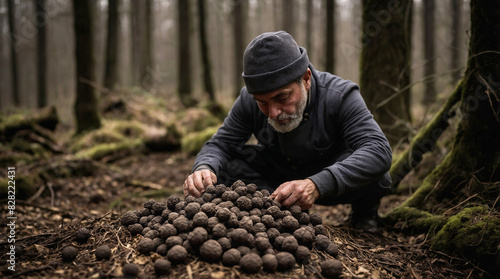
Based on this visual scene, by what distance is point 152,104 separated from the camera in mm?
13320

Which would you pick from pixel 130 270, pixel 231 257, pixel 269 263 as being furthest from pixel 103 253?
pixel 269 263

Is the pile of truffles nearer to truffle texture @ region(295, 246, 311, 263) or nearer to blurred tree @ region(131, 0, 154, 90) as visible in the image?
truffle texture @ region(295, 246, 311, 263)

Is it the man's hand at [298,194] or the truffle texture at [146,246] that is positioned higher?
the man's hand at [298,194]

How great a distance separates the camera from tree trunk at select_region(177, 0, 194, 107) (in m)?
13.8

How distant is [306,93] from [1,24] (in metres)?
31.9

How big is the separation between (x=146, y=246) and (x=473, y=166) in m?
3.05

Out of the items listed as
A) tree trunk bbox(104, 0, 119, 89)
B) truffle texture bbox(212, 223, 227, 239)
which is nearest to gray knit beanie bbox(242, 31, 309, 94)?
truffle texture bbox(212, 223, 227, 239)

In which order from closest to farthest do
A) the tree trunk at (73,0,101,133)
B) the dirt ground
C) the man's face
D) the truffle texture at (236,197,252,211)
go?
the dirt ground
the truffle texture at (236,197,252,211)
the man's face
the tree trunk at (73,0,101,133)

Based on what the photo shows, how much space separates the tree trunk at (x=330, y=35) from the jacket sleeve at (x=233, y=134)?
18.4ft

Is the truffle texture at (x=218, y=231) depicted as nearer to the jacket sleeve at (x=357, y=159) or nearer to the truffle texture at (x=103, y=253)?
the truffle texture at (x=103, y=253)

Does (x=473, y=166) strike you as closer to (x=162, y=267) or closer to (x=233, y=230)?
(x=233, y=230)

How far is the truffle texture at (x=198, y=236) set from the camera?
228cm

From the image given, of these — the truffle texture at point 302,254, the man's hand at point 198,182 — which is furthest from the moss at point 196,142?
the truffle texture at point 302,254

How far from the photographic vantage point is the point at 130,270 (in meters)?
2.09
